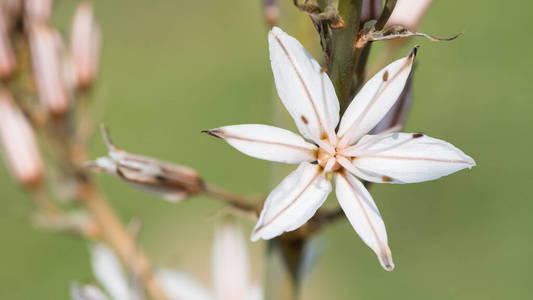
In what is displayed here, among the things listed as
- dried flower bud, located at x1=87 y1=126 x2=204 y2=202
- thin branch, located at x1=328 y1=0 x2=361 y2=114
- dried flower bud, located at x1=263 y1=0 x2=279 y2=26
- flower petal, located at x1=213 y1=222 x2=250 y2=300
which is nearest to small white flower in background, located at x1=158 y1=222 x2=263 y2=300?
flower petal, located at x1=213 y1=222 x2=250 y2=300

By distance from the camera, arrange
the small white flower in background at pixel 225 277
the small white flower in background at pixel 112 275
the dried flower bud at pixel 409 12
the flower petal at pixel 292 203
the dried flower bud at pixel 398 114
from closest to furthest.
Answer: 1. the flower petal at pixel 292 203
2. the dried flower bud at pixel 398 114
3. the dried flower bud at pixel 409 12
4. the small white flower in background at pixel 112 275
5. the small white flower in background at pixel 225 277

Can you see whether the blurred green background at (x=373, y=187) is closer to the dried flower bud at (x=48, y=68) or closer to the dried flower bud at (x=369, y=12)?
the dried flower bud at (x=48, y=68)

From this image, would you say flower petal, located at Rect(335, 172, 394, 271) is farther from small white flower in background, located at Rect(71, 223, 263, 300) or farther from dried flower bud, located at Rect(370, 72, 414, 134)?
small white flower in background, located at Rect(71, 223, 263, 300)

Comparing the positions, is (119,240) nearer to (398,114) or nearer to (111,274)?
(111,274)

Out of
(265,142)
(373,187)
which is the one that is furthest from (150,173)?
(373,187)

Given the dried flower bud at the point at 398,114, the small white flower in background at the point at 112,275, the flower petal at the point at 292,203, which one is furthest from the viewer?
the small white flower in background at the point at 112,275

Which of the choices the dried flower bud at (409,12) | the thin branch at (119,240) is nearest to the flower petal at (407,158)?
the dried flower bud at (409,12)
